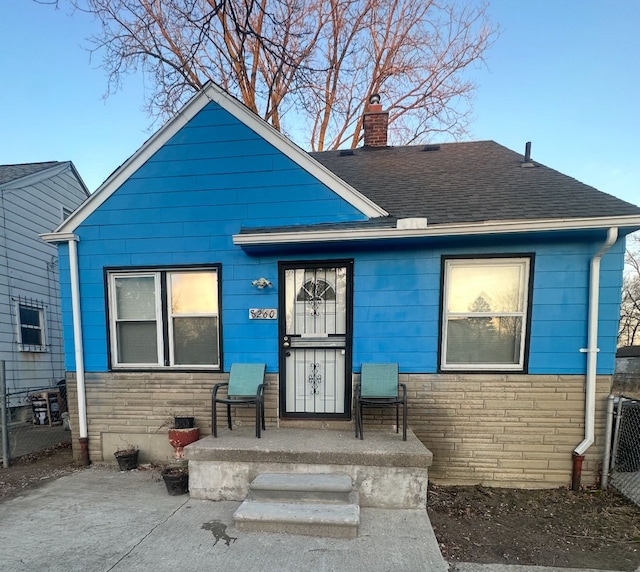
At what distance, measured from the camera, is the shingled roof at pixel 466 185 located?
3.57 meters

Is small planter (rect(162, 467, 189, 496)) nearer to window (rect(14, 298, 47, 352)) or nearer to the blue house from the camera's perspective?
the blue house

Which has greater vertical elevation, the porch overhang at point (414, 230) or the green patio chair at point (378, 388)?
the porch overhang at point (414, 230)

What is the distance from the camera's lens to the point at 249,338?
3943 mm

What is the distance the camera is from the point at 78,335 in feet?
13.6

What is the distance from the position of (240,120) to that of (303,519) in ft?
13.8

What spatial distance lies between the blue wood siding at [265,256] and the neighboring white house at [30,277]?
412 cm

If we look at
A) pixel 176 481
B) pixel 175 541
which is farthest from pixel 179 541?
pixel 176 481

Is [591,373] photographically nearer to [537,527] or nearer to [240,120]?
[537,527]

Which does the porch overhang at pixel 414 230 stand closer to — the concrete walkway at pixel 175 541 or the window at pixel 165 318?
the window at pixel 165 318

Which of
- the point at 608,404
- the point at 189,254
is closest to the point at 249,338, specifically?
the point at 189,254

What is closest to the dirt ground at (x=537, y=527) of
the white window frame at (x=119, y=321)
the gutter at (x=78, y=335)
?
the white window frame at (x=119, y=321)

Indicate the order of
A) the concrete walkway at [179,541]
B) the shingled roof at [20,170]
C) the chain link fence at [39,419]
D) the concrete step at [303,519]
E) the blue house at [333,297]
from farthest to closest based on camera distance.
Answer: the shingled roof at [20,170] → the chain link fence at [39,419] → the blue house at [333,297] → the concrete step at [303,519] → the concrete walkway at [179,541]

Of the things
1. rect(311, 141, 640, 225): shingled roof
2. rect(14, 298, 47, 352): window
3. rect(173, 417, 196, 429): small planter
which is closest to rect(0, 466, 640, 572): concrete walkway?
rect(173, 417, 196, 429): small planter

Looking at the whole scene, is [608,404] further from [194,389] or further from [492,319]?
[194,389]
